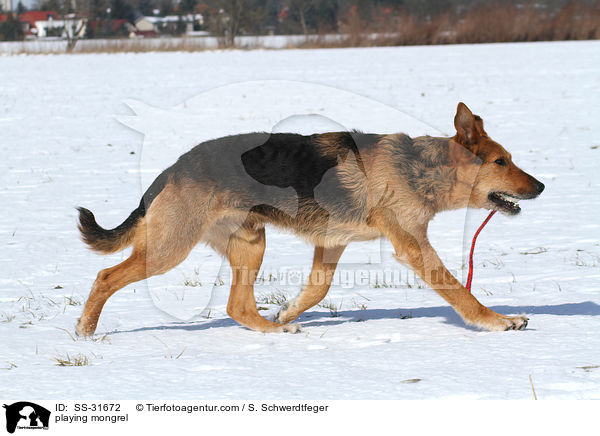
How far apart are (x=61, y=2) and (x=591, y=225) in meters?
43.6

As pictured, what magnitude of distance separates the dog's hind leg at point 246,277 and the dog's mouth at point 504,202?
1.65 meters

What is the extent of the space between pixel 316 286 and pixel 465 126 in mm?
1550

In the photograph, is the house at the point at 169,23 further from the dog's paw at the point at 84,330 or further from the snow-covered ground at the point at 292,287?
the dog's paw at the point at 84,330

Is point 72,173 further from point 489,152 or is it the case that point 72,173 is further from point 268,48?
point 268,48

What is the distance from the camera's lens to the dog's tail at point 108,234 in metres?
5.07

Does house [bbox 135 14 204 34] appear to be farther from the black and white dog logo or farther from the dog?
the black and white dog logo

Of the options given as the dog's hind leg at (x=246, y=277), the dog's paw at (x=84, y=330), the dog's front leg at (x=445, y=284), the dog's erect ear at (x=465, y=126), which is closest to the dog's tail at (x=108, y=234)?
the dog's paw at (x=84, y=330)

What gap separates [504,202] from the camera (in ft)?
16.9

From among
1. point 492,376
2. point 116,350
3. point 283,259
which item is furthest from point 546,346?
point 283,259

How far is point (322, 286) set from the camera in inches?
212

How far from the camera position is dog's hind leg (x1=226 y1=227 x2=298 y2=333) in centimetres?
529

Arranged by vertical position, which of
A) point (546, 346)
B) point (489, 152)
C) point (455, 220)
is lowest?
point (455, 220)

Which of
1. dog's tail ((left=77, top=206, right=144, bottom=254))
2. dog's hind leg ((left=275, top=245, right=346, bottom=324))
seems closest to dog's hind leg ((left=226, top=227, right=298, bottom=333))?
dog's hind leg ((left=275, top=245, right=346, bottom=324))

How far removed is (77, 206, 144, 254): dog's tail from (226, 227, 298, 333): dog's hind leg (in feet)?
2.39
